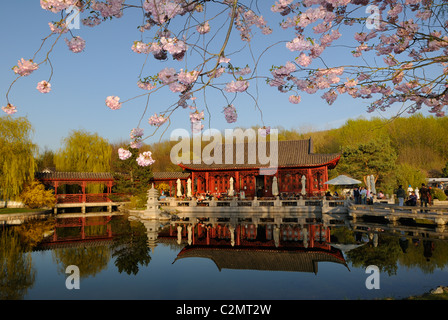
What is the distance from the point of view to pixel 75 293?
265 inches

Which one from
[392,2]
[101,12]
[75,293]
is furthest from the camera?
[75,293]

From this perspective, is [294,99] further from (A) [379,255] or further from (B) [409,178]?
(B) [409,178]

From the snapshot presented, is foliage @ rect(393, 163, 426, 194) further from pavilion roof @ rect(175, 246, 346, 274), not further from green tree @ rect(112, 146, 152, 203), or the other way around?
green tree @ rect(112, 146, 152, 203)

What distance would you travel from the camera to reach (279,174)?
25141mm

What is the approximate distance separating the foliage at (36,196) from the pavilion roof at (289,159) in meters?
10.1

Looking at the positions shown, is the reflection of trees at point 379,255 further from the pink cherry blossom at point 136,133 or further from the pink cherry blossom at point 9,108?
the pink cherry blossom at point 9,108

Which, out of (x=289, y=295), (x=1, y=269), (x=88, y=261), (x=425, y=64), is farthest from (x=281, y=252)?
(x=1, y=269)

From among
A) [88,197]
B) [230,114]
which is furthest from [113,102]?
[88,197]

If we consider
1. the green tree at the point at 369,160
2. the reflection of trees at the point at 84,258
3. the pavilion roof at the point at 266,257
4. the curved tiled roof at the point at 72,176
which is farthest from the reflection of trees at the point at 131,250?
the green tree at the point at 369,160

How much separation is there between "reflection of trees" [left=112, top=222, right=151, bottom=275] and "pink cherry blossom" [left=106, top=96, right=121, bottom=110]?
508 centimetres

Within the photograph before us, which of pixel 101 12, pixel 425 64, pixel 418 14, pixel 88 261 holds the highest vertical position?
pixel 418 14

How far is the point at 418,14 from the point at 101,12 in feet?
16.2

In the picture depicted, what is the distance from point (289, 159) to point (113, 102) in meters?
21.4
